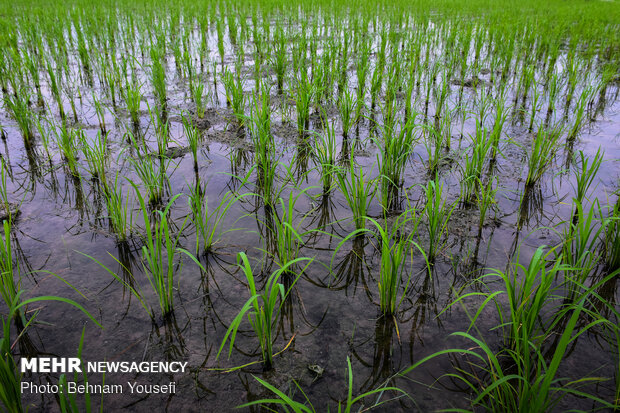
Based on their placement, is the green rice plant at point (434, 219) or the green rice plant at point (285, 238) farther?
the green rice plant at point (434, 219)

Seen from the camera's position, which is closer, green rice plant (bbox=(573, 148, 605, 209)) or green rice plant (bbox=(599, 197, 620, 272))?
green rice plant (bbox=(599, 197, 620, 272))

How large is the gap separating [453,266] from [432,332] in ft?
1.68

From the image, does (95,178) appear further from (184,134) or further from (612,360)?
(612,360)

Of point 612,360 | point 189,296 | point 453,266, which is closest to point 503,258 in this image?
point 453,266

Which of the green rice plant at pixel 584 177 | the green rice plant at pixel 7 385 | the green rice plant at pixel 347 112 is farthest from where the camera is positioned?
the green rice plant at pixel 347 112

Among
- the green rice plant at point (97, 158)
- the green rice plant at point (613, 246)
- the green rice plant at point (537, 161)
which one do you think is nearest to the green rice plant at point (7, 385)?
the green rice plant at point (97, 158)

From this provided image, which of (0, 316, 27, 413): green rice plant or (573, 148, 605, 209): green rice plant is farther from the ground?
(573, 148, 605, 209): green rice plant

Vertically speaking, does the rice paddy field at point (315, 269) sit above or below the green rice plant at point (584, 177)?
below

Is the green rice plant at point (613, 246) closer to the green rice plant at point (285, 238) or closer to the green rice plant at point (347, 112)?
the green rice plant at point (285, 238)

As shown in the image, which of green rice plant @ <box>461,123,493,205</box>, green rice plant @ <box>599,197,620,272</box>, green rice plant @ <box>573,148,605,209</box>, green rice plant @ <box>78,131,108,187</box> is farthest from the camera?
green rice plant @ <box>78,131,108,187</box>

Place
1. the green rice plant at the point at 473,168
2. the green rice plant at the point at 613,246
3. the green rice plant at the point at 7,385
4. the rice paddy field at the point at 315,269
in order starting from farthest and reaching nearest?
the green rice plant at the point at 473,168 < the green rice plant at the point at 613,246 < the rice paddy field at the point at 315,269 < the green rice plant at the point at 7,385

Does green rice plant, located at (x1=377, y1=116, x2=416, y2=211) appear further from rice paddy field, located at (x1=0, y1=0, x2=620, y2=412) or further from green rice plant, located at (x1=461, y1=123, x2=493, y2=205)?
green rice plant, located at (x1=461, y1=123, x2=493, y2=205)

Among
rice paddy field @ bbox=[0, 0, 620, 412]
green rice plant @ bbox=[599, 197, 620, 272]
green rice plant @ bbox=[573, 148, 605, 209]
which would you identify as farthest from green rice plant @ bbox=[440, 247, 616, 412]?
green rice plant @ bbox=[573, 148, 605, 209]

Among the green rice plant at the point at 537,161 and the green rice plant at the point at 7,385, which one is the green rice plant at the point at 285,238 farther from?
the green rice plant at the point at 537,161
